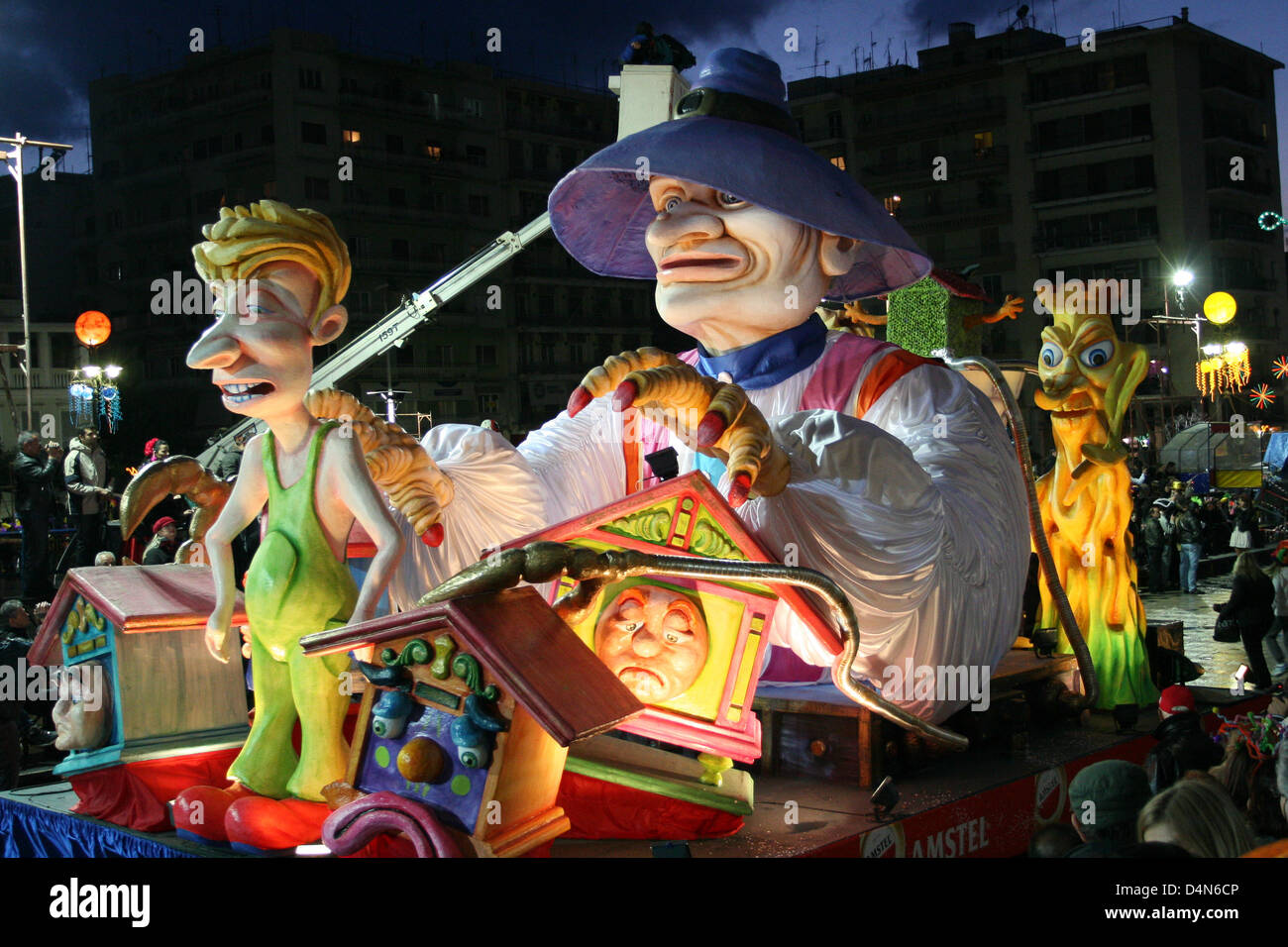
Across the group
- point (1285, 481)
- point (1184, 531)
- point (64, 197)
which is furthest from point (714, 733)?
point (64, 197)

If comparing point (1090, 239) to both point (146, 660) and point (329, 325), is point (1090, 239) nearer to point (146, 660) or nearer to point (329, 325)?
point (329, 325)

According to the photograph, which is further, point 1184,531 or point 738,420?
point 1184,531

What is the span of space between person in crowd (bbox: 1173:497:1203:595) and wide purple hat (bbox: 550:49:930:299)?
10.3m

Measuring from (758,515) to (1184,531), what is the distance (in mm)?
11306

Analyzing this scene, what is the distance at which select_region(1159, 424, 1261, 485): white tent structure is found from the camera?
2183 cm

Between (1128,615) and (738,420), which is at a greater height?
(738,420)

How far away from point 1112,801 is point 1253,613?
638 centimetres

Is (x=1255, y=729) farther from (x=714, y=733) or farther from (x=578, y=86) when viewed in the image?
(x=578, y=86)

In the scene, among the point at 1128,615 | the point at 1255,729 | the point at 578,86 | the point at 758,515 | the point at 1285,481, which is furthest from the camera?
the point at 578,86

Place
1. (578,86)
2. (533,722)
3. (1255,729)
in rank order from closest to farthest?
1. (533,722)
2. (1255,729)
3. (578,86)

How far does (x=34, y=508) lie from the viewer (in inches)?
378

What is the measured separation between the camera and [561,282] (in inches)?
1209

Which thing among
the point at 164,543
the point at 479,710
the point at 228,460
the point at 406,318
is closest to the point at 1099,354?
the point at 479,710

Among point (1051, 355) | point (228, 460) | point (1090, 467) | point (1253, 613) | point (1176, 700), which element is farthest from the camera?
point (228, 460)
